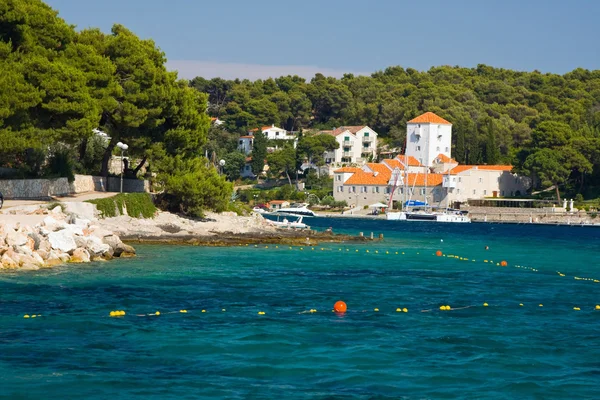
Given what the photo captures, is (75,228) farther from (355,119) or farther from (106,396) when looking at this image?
(355,119)

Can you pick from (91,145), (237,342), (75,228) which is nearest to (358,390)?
(237,342)

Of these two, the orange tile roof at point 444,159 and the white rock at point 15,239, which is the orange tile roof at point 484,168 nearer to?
the orange tile roof at point 444,159

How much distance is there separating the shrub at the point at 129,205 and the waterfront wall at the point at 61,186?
2.86 meters

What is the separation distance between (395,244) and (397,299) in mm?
27663

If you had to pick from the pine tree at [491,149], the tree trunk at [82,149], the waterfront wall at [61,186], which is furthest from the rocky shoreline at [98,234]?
the pine tree at [491,149]

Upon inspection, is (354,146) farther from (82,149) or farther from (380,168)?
(82,149)

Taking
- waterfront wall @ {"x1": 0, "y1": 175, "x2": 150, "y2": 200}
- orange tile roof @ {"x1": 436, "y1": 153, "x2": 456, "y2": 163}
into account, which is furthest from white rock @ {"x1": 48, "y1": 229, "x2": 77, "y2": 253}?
orange tile roof @ {"x1": 436, "y1": 153, "x2": 456, "y2": 163}

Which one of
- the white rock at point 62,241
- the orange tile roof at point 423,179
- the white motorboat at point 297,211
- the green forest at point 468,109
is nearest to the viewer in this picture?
the white rock at point 62,241

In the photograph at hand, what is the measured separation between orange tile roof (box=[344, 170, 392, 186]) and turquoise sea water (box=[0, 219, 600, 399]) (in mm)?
80004

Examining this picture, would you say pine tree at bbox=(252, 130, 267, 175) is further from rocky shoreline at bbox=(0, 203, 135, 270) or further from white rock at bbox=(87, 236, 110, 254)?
white rock at bbox=(87, 236, 110, 254)

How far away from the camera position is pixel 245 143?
A: 148m

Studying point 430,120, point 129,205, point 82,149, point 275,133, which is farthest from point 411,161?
point 129,205

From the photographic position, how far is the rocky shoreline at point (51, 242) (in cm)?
3169

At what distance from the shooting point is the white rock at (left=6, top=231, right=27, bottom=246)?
3209 centimetres
